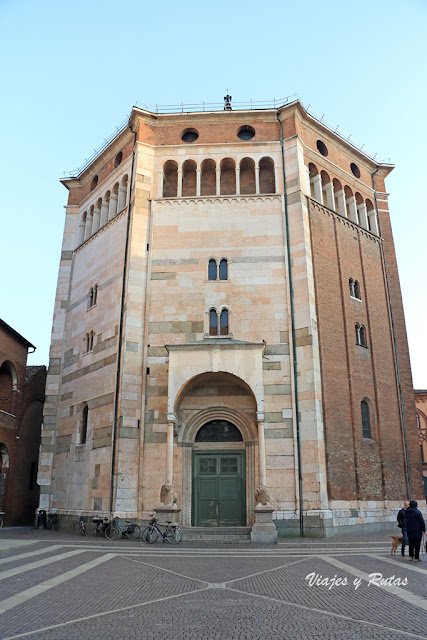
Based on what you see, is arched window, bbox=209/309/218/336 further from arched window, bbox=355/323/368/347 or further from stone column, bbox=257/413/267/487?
arched window, bbox=355/323/368/347

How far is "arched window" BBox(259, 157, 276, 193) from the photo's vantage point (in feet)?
82.3

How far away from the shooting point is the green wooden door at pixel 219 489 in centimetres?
2008

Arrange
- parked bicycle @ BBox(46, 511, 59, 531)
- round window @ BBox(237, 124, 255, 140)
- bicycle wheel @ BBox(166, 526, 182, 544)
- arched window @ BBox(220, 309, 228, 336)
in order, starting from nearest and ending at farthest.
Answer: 1. bicycle wheel @ BBox(166, 526, 182, 544)
2. arched window @ BBox(220, 309, 228, 336)
3. parked bicycle @ BBox(46, 511, 59, 531)
4. round window @ BBox(237, 124, 255, 140)

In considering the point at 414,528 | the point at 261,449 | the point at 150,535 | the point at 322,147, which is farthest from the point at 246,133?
the point at 414,528

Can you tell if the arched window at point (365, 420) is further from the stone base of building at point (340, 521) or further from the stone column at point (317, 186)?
the stone column at point (317, 186)

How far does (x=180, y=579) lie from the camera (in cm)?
1002

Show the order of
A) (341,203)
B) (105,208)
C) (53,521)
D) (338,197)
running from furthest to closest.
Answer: (105,208) → (338,197) → (341,203) → (53,521)

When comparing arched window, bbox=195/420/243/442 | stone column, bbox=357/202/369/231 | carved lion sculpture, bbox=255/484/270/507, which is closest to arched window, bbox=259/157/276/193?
stone column, bbox=357/202/369/231

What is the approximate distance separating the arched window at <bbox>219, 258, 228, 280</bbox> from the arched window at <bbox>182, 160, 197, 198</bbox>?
14.1 feet

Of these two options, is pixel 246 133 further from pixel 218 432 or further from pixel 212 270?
pixel 218 432

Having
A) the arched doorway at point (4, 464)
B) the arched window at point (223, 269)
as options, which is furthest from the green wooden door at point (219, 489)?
the arched doorway at point (4, 464)

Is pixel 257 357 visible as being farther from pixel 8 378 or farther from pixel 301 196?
pixel 8 378

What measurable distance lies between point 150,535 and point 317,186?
1766 centimetres

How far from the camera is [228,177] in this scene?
25.5 meters
